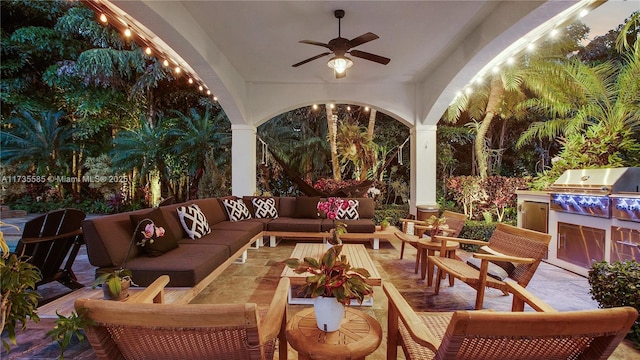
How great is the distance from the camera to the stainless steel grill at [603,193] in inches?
114

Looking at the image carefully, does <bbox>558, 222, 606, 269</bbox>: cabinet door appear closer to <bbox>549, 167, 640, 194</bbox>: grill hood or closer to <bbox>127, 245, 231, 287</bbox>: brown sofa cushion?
<bbox>549, 167, 640, 194</bbox>: grill hood

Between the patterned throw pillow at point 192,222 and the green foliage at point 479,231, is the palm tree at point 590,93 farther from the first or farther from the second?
the patterned throw pillow at point 192,222

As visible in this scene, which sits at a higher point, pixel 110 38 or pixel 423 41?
pixel 110 38

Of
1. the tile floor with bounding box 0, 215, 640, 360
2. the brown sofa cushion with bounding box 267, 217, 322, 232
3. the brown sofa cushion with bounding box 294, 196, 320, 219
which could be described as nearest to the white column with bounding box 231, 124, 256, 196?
the brown sofa cushion with bounding box 294, 196, 320, 219

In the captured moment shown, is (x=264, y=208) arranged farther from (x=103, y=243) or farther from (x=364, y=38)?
(x=364, y=38)

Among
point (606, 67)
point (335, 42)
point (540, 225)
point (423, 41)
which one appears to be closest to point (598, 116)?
point (606, 67)

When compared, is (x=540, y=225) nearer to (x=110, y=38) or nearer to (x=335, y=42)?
(x=335, y=42)

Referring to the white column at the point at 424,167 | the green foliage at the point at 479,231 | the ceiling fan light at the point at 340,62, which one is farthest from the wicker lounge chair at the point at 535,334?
the white column at the point at 424,167

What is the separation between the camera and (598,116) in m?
4.27

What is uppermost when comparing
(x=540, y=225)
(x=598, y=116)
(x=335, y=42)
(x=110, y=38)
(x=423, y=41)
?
(x=110, y=38)

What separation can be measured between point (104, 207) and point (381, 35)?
27.3ft

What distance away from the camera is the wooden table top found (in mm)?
2348

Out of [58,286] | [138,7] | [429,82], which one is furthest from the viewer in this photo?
[429,82]

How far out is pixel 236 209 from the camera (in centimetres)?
462
